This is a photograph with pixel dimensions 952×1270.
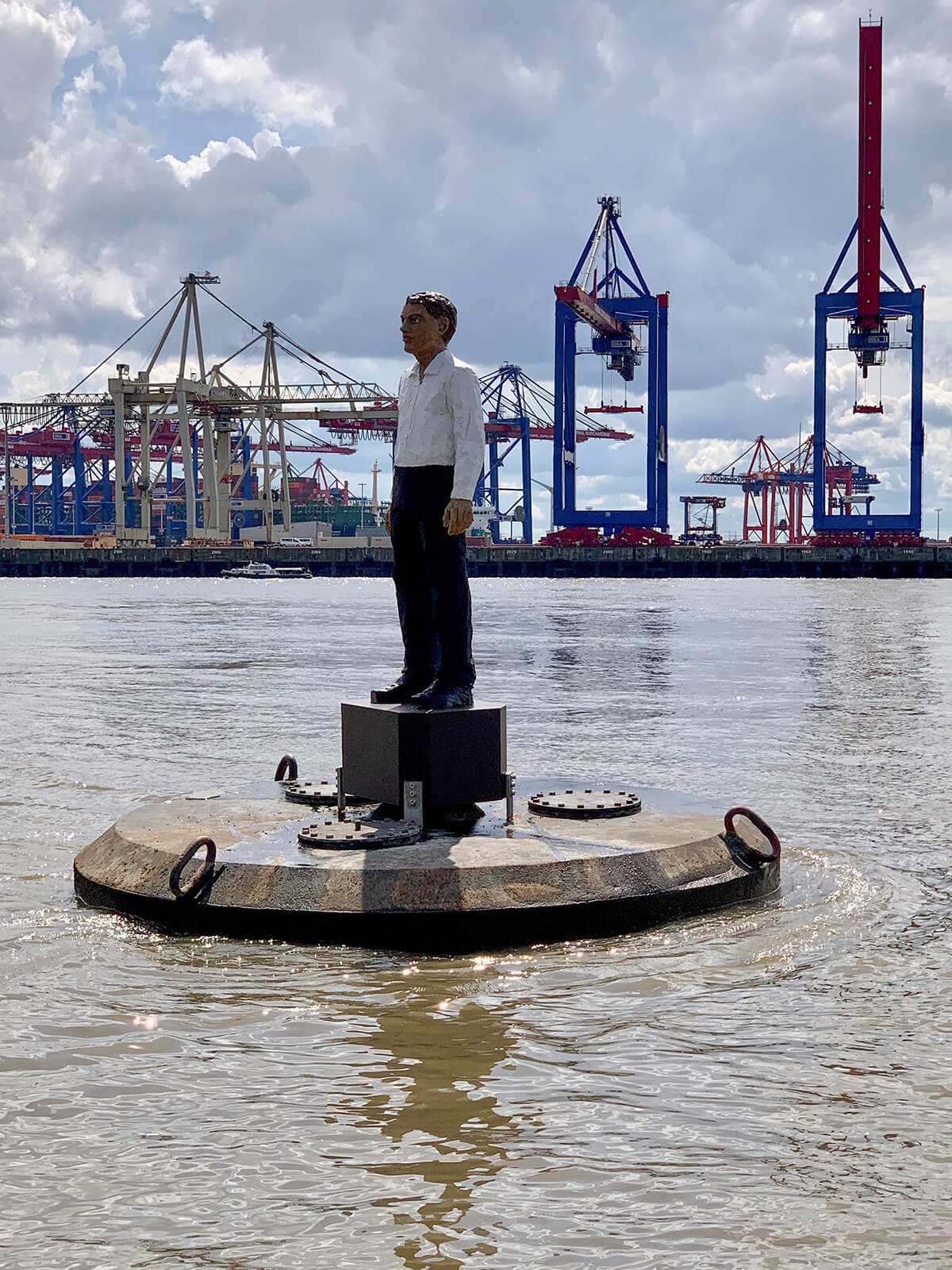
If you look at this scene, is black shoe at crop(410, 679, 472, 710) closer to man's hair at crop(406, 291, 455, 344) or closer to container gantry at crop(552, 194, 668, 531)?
man's hair at crop(406, 291, 455, 344)

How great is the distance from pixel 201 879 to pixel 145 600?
54.9 metres

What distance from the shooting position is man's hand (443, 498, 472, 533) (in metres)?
7.02

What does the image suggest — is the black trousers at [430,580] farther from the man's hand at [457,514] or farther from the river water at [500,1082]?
the river water at [500,1082]

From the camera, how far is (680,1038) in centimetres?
464

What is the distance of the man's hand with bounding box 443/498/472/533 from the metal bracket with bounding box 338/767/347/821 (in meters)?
1.37

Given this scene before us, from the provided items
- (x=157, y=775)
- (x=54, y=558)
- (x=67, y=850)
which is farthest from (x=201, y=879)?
(x=54, y=558)

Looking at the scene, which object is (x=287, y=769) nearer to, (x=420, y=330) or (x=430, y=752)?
(x=430, y=752)

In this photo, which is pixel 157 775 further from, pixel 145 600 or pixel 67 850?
pixel 145 600

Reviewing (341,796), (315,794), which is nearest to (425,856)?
(341,796)

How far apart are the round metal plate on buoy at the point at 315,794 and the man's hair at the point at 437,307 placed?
2.51m

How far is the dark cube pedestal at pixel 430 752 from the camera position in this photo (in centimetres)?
675

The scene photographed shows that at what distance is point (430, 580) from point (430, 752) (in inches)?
40.8

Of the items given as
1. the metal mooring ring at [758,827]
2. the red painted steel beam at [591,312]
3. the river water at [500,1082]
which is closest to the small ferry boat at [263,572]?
the red painted steel beam at [591,312]

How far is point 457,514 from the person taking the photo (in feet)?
23.0
